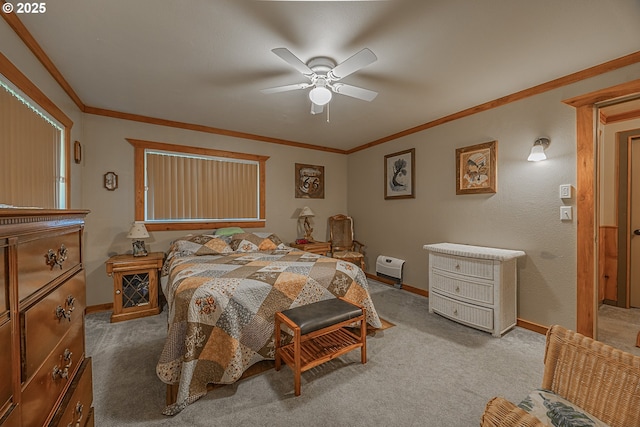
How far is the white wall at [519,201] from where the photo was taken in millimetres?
2486

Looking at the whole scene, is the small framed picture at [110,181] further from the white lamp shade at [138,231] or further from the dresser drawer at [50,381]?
the dresser drawer at [50,381]

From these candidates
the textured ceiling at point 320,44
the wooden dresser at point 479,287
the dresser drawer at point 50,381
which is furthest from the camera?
the wooden dresser at point 479,287

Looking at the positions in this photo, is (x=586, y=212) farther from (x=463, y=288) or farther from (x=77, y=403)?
(x=77, y=403)

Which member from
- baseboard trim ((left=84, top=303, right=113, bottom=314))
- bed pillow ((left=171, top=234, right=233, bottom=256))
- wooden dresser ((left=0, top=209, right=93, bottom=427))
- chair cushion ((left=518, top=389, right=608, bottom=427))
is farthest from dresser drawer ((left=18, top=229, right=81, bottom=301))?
baseboard trim ((left=84, top=303, right=113, bottom=314))

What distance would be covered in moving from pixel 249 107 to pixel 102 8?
1.62 m

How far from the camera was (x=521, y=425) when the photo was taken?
2.72ft

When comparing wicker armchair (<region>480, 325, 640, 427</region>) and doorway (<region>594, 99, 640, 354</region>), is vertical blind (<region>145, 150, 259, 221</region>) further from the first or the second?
doorway (<region>594, 99, 640, 354</region>)

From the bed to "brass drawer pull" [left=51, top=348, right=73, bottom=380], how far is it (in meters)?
0.88

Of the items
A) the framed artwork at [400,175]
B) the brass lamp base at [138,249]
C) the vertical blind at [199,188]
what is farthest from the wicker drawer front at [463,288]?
the brass lamp base at [138,249]

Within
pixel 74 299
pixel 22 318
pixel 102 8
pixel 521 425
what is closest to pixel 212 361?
pixel 74 299

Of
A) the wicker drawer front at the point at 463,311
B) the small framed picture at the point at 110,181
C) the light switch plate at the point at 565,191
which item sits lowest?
the wicker drawer front at the point at 463,311

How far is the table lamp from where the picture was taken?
3128mm

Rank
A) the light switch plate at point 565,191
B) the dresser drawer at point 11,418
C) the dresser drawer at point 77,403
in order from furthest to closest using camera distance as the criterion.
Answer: the light switch plate at point 565,191
the dresser drawer at point 77,403
the dresser drawer at point 11,418

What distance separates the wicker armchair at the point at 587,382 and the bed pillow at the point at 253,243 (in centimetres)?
303
